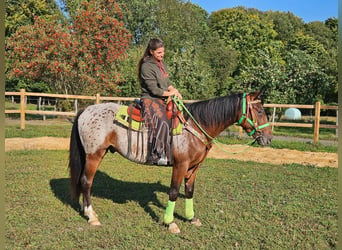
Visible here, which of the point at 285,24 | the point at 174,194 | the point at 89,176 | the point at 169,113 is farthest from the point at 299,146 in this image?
the point at 285,24

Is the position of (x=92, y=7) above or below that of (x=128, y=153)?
above

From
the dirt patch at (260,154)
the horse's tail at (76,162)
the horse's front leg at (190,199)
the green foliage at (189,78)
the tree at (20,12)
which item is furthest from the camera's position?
the tree at (20,12)

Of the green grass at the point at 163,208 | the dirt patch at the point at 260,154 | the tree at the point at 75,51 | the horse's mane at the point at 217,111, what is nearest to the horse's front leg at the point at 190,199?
the green grass at the point at 163,208

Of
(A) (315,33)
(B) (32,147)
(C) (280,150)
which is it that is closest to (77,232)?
(B) (32,147)

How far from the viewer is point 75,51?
52.9ft

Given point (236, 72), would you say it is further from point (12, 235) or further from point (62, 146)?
point (12, 235)

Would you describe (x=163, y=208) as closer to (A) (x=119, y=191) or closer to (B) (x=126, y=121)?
(A) (x=119, y=191)

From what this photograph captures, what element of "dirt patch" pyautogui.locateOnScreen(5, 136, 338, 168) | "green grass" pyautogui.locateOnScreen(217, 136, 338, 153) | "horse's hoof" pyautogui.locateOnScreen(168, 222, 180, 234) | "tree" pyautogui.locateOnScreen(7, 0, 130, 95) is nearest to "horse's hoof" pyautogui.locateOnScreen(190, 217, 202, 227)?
"horse's hoof" pyautogui.locateOnScreen(168, 222, 180, 234)

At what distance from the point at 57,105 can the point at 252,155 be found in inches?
578

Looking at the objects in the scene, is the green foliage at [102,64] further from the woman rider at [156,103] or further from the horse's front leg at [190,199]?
the woman rider at [156,103]

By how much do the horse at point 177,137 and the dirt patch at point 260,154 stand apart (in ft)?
16.3

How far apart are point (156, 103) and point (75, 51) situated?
13.6 metres

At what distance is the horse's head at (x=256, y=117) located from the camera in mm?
3867

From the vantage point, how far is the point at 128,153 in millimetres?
4180
